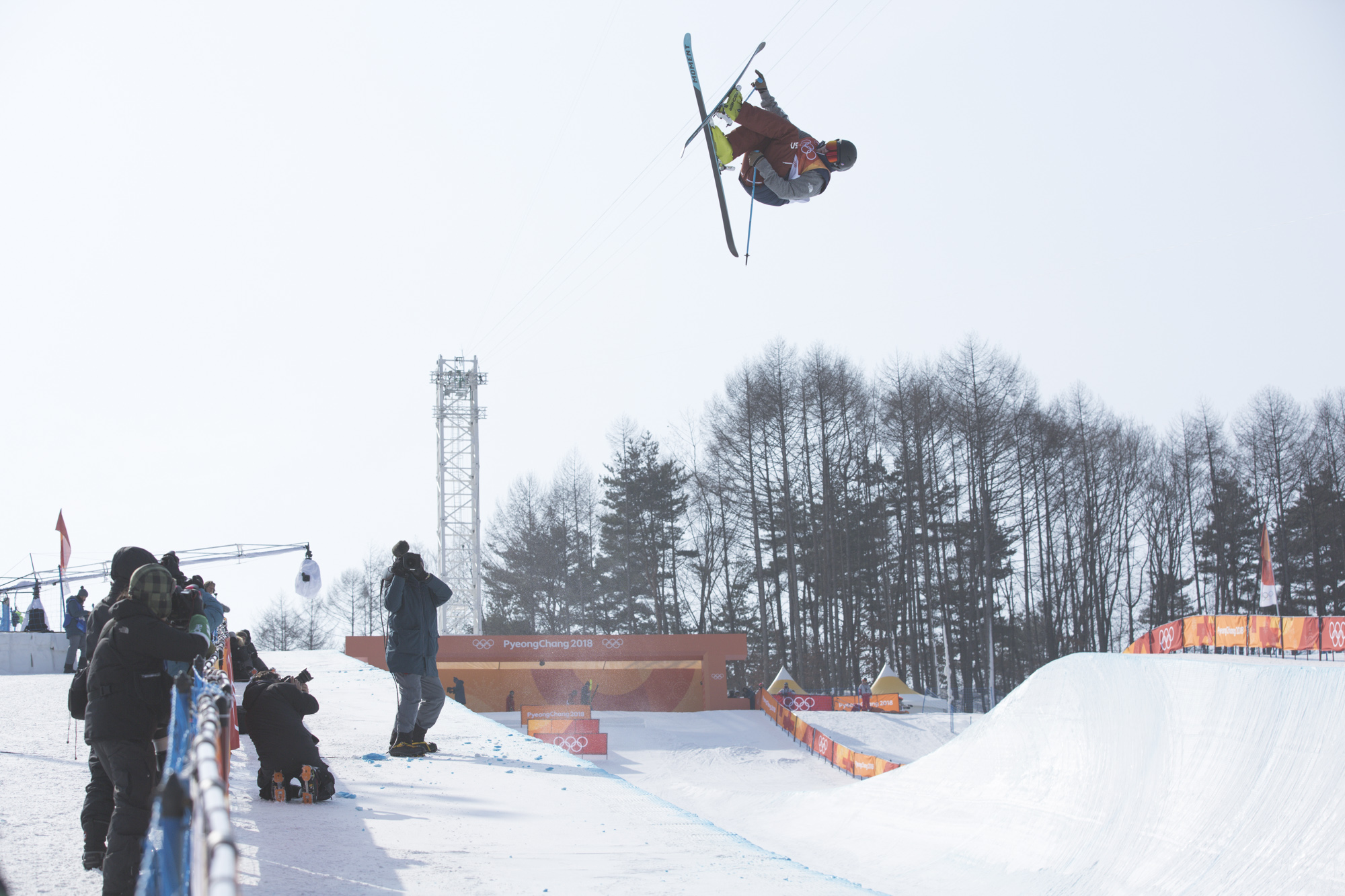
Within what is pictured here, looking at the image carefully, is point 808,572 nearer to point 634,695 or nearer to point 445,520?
point 634,695

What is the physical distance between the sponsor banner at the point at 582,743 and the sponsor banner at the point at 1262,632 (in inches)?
564

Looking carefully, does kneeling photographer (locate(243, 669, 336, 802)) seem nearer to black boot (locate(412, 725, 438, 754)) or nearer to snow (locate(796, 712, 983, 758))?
black boot (locate(412, 725, 438, 754))

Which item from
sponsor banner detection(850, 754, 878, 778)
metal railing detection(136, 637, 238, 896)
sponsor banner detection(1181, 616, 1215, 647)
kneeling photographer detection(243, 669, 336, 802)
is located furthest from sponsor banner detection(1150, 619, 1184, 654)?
metal railing detection(136, 637, 238, 896)

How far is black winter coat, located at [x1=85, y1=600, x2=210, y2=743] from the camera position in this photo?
4.07 meters

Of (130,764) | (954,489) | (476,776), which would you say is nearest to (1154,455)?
(954,489)

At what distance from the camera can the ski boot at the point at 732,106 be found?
7.33 m

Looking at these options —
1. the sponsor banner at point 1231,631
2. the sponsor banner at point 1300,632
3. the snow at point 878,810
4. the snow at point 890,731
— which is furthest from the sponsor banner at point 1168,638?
the snow at point 878,810

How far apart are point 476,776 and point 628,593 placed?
36.4 m

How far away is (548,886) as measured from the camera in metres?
4.38

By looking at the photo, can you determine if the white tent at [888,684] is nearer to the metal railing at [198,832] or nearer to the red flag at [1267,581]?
the red flag at [1267,581]

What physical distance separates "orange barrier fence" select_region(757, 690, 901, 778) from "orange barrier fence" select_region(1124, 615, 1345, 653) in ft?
18.1

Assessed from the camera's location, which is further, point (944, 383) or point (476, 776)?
point (944, 383)

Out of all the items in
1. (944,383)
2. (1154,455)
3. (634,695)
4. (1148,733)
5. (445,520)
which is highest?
(944,383)

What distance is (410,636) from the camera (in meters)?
7.57
